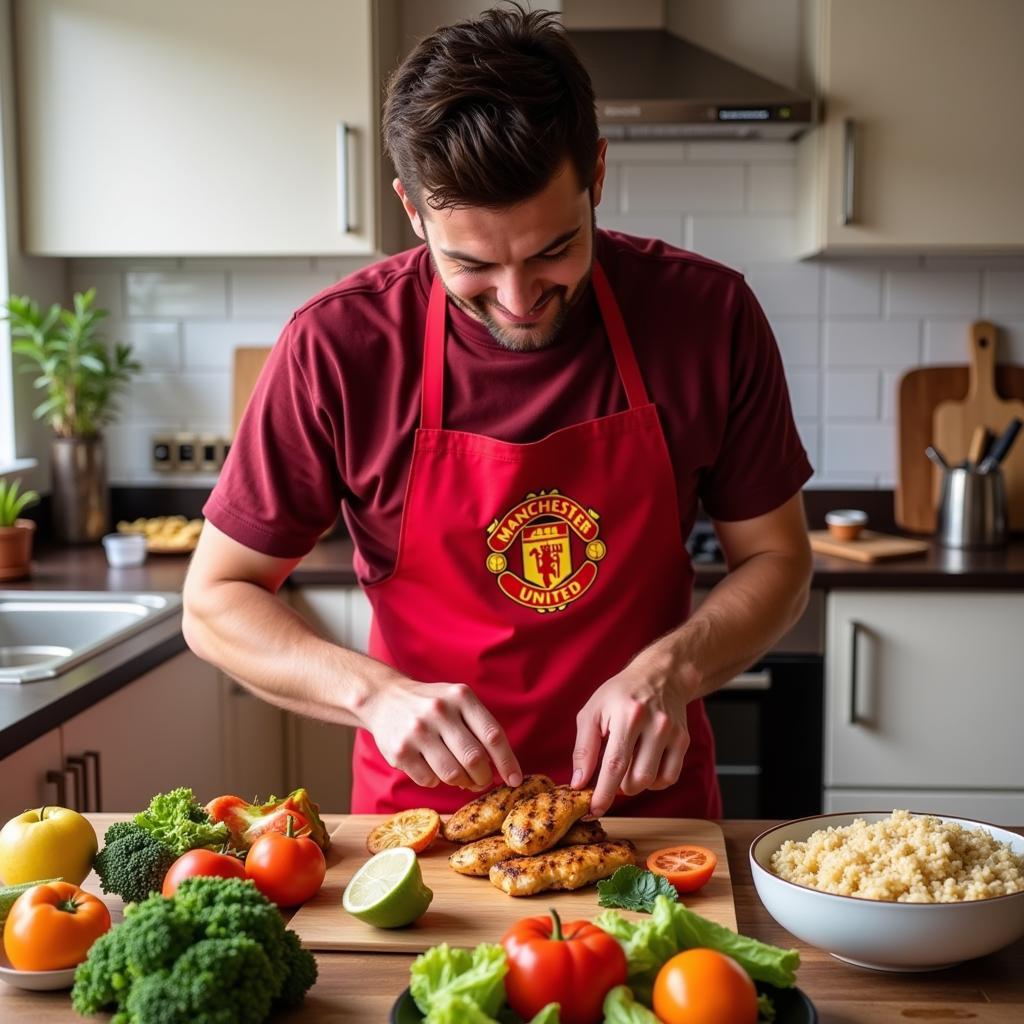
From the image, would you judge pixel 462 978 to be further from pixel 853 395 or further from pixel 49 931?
pixel 853 395

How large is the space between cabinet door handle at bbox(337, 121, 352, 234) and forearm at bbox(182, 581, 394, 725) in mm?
1420

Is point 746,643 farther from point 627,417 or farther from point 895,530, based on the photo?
point 895,530

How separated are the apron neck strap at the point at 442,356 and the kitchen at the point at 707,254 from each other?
0.88 metres

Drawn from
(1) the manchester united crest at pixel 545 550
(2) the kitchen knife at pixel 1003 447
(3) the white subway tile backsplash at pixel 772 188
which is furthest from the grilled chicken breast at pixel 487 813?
(3) the white subway tile backsplash at pixel 772 188

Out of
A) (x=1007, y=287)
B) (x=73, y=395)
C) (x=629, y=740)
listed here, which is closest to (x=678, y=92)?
(x=1007, y=287)

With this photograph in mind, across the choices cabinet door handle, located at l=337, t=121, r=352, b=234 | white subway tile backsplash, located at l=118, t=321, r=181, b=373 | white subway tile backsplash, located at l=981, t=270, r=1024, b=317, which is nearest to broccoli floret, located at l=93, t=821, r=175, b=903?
cabinet door handle, located at l=337, t=121, r=352, b=234

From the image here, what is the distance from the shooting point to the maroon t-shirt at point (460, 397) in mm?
1599

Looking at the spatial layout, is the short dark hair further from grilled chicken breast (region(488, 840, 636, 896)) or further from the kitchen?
the kitchen

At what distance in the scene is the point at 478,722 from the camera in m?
1.26

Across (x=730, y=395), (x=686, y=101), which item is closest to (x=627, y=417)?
(x=730, y=395)

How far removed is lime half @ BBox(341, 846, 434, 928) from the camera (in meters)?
1.12

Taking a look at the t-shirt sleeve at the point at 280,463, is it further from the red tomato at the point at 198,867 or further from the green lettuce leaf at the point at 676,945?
the green lettuce leaf at the point at 676,945

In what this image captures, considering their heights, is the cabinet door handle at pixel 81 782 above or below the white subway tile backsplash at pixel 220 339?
below

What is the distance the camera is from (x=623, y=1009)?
869mm
